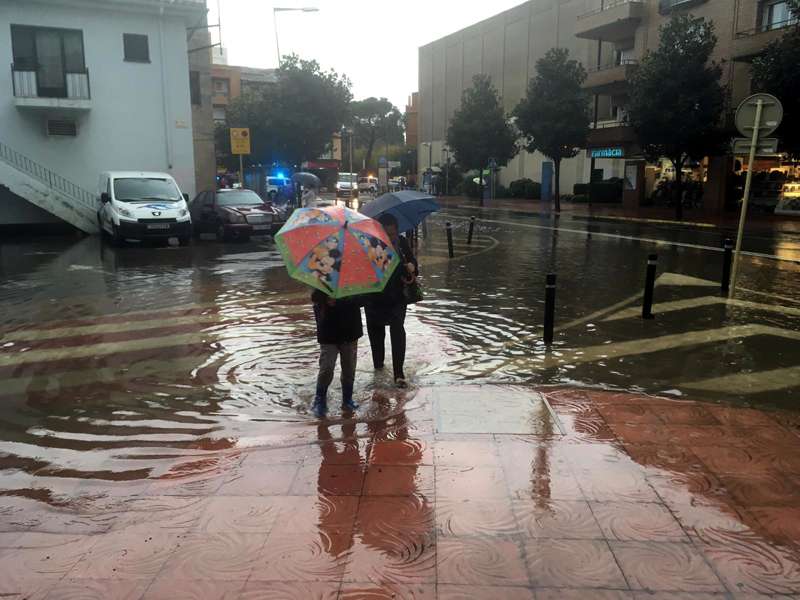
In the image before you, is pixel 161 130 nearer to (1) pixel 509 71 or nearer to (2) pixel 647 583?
(2) pixel 647 583

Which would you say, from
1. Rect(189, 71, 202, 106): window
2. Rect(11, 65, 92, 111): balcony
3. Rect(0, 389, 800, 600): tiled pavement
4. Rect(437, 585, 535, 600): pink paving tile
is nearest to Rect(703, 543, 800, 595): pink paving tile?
Rect(0, 389, 800, 600): tiled pavement

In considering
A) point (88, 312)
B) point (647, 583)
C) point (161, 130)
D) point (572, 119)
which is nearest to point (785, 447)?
point (647, 583)

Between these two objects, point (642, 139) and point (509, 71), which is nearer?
point (642, 139)

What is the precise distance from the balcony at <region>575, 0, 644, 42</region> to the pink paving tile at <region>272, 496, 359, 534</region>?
36766mm

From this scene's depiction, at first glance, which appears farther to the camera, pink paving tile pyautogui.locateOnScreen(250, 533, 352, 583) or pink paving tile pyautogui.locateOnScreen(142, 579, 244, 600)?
pink paving tile pyautogui.locateOnScreen(250, 533, 352, 583)

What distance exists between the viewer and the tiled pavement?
3.04m

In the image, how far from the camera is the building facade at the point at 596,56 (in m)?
29.8

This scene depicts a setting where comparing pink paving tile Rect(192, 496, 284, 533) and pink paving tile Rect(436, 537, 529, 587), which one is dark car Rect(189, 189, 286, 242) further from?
pink paving tile Rect(436, 537, 529, 587)

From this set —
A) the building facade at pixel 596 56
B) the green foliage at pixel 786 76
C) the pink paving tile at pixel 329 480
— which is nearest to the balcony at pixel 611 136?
the building facade at pixel 596 56

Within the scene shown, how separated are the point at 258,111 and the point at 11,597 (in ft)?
130

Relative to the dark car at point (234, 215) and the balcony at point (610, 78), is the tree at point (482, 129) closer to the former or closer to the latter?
the balcony at point (610, 78)

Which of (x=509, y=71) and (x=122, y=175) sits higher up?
(x=509, y=71)

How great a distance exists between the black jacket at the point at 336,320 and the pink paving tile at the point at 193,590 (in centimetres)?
239

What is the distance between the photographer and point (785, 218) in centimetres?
2820
